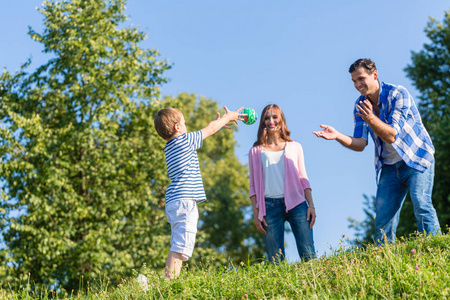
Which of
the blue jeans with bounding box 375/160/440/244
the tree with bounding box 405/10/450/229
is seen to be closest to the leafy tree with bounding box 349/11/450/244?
the tree with bounding box 405/10/450/229

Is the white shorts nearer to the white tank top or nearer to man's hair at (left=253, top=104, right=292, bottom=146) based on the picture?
the white tank top

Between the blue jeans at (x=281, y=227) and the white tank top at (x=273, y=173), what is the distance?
0.34ft

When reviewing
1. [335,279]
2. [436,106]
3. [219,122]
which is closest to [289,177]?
[219,122]

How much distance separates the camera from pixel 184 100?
1320 inches

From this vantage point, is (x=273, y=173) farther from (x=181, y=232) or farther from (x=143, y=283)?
(x=143, y=283)

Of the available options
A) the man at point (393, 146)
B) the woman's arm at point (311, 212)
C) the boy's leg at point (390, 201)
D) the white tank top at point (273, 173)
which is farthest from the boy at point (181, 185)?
the boy's leg at point (390, 201)

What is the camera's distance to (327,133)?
19.3ft

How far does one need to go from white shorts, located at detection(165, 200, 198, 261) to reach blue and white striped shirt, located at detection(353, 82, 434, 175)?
2.73 m

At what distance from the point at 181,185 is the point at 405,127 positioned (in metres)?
3.01

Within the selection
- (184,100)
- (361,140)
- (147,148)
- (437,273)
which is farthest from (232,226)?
(437,273)

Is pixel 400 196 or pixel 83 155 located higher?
pixel 83 155

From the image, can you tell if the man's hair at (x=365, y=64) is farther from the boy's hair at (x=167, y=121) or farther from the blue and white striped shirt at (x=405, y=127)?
the boy's hair at (x=167, y=121)

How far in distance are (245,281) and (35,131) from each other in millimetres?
11905

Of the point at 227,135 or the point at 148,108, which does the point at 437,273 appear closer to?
Result: the point at 148,108
